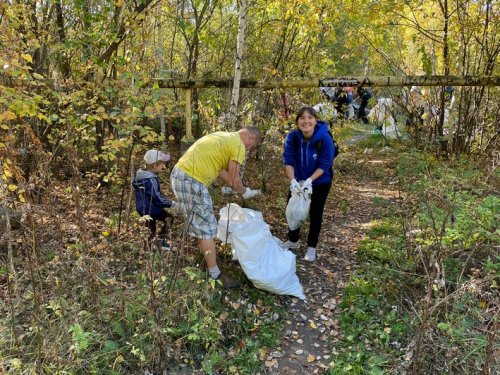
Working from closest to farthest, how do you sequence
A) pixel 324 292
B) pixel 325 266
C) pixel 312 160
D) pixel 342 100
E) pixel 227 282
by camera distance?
pixel 227 282 < pixel 324 292 < pixel 312 160 < pixel 325 266 < pixel 342 100

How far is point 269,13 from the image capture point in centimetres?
627

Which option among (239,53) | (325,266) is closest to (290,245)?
(325,266)

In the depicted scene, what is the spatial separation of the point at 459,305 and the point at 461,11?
589cm

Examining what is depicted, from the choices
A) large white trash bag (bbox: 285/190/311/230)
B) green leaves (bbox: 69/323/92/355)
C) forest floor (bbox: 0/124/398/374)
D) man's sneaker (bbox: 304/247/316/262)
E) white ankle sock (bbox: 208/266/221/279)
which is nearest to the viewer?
green leaves (bbox: 69/323/92/355)

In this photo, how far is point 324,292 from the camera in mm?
3701

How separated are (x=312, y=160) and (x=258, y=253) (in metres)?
1.15

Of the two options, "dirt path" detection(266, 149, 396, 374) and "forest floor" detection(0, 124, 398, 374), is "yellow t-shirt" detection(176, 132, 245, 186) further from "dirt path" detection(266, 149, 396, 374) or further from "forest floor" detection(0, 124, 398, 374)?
"dirt path" detection(266, 149, 396, 374)

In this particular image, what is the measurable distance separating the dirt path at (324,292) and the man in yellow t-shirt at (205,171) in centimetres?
101

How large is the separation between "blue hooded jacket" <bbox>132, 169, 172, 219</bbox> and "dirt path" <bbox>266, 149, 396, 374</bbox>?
1577 mm

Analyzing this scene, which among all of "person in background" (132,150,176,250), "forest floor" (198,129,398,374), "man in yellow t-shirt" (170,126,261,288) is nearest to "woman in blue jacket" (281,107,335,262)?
"forest floor" (198,129,398,374)

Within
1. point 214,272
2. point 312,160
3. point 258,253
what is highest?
point 312,160

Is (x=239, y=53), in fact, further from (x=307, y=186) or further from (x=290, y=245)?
(x=290, y=245)

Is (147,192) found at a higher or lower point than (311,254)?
higher

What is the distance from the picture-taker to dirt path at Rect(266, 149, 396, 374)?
2908mm
